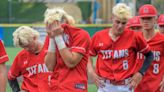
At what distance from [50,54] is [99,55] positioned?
1.37 metres

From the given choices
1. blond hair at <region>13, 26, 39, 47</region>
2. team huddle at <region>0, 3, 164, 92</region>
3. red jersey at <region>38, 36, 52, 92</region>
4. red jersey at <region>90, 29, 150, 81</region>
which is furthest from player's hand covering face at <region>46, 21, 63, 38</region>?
red jersey at <region>90, 29, 150, 81</region>

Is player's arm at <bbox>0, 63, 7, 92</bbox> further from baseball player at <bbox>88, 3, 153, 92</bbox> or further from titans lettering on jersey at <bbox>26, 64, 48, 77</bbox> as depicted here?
baseball player at <bbox>88, 3, 153, 92</bbox>

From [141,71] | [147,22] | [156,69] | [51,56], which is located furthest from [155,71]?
[51,56]

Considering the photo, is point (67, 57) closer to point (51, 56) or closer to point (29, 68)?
point (51, 56)

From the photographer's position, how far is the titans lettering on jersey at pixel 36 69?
22.8 ft

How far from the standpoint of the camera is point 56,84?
228 inches

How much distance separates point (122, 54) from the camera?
6.66 m

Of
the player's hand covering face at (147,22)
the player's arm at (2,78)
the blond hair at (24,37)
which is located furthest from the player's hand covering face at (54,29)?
the player's hand covering face at (147,22)

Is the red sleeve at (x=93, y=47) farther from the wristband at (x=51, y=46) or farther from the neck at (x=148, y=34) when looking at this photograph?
the wristband at (x=51, y=46)

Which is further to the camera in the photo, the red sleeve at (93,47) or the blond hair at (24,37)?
the red sleeve at (93,47)

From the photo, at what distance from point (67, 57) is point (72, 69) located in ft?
0.68

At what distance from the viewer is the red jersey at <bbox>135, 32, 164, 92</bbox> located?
741 cm

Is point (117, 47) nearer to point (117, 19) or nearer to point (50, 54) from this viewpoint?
point (117, 19)

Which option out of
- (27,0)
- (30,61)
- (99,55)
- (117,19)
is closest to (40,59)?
(30,61)
